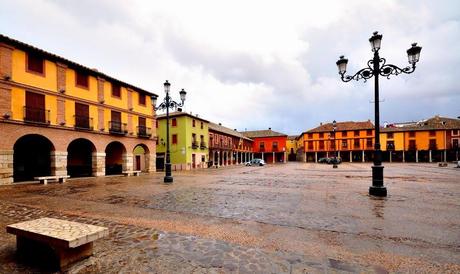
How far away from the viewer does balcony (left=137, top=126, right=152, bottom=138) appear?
908 inches

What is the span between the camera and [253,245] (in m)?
3.89

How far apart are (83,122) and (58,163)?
3.55 m

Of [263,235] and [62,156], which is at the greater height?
[62,156]

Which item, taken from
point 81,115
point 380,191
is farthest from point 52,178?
point 380,191

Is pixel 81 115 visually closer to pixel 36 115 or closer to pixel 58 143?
pixel 58 143

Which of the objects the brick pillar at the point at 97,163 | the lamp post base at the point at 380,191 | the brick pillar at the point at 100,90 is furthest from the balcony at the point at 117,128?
the lamp post base at the point at 380,191

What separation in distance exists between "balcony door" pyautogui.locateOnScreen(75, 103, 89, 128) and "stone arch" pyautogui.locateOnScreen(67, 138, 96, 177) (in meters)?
3.18

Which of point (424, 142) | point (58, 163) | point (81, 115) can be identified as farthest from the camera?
point (424, 142)

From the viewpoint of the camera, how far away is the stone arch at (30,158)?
57.9 ft

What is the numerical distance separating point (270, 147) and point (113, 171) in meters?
45.5

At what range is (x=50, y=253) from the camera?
3422mm

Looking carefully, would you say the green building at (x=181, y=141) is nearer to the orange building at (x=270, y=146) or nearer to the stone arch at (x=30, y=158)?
the stone arch at (x=30, y=158)

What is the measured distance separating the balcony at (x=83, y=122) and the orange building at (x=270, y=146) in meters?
48.8

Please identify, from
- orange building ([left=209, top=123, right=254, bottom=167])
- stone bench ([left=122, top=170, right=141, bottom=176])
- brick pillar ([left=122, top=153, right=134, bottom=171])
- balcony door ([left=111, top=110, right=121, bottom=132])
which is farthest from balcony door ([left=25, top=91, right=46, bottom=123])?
orange building ([left=209, top=123, right=254, bottom=167])
